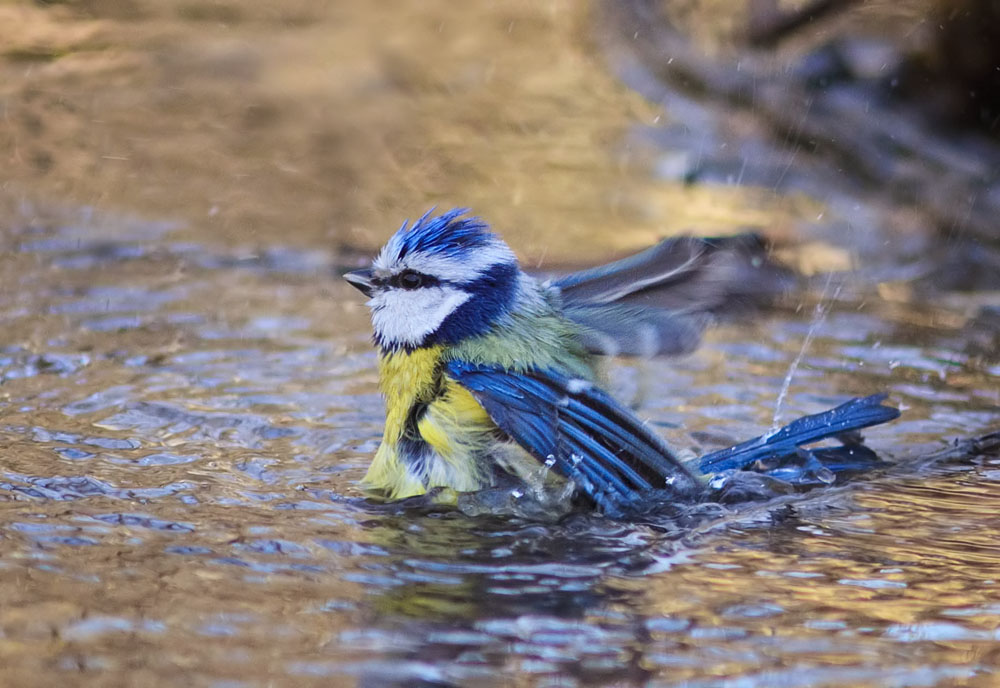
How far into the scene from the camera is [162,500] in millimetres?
3365

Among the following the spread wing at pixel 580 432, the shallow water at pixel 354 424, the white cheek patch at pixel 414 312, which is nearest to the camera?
the shallow water at pixel 354 424

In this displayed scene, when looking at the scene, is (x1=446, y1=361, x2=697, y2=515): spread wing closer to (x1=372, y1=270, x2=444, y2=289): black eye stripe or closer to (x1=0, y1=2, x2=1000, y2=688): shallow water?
(x1=0, y1=2, x2=1000, y2=688): shallow water

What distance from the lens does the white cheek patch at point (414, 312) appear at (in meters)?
3.75

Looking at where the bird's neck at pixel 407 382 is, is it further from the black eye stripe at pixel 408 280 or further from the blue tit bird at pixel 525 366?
the black eye stripe at pixel 408 280

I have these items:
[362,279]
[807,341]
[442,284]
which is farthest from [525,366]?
[807,341]

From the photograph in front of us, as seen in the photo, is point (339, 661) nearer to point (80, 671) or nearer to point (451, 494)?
point (80, 671)

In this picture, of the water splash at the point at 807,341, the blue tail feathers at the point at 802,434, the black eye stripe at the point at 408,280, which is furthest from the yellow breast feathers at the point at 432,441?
the water splash at the point at 807,341

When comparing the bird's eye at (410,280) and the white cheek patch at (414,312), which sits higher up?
the bird's eye at (410,280)

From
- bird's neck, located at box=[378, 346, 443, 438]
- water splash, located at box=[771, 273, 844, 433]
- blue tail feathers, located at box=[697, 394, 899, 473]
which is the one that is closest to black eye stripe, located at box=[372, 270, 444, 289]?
bird's neck, located at box=[378, 346, 443, 438]

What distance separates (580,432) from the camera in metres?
3.48

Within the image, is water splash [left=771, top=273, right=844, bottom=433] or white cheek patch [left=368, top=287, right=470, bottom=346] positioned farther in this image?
water splash [left=771, top=273, right=844, bottom=433]

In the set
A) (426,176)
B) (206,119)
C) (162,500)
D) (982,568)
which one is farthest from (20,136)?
(982,568)

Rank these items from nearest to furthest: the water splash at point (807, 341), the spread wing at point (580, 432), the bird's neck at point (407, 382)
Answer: the spread wing at point (580, 432)
the bird's neck at point (407, 382)
the water splash at point (807, 341)

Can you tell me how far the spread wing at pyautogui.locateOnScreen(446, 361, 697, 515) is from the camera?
3.47 meters
